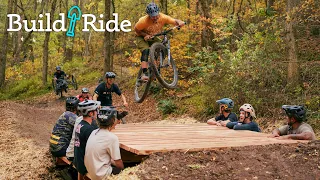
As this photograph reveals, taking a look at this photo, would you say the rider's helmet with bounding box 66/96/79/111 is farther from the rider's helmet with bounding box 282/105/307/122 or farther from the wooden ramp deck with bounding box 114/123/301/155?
the rider's helmet with bounding box 282/105/307/122

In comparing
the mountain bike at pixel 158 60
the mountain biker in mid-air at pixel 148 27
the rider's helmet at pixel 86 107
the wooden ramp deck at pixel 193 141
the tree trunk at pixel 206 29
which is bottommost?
the wooden ramp deck at pixel 193 141

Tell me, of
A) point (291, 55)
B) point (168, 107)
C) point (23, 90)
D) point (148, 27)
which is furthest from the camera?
point (23, 90)

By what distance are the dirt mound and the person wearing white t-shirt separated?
1.42ft

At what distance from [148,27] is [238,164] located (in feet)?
14.1

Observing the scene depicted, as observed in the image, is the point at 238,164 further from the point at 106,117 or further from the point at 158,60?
the point at 158,60

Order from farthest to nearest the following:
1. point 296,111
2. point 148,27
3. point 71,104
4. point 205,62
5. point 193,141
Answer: point 205,62
point 148,27
point 71,104
point 296,111
point 193,141

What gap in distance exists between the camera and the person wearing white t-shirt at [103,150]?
4.95 m

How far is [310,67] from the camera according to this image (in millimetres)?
10367

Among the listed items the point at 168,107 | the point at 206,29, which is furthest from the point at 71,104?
the point at 206,29

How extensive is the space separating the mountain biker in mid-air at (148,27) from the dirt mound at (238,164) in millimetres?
3469

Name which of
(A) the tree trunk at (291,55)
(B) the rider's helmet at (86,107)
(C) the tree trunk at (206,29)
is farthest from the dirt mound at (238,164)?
(C) the tree trunk at (206,29)

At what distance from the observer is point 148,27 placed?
8.25 m

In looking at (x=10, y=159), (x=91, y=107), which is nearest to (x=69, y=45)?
(x=10, y=159)

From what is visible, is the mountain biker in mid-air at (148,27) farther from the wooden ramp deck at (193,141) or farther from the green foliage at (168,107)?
the green foliage at (168,107)
